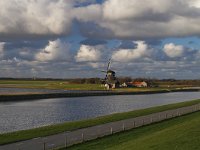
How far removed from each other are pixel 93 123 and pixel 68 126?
4.55 metres

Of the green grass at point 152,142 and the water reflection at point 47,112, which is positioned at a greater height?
the green grass at point 152,142

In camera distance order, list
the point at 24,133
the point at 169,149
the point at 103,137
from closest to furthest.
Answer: the point at 169,149 < the point at 103,137 < the point at 24,133

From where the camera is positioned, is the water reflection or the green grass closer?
the green grass

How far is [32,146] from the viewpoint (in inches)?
1183

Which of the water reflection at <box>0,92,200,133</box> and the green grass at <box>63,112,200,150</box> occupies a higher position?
the green grass at <box>63,112,200,150</box>

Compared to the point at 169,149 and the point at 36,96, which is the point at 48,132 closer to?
the point at 169,149

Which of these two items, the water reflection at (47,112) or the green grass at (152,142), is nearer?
the green grass at (152,142)

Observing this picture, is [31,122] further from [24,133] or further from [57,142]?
[57,142]

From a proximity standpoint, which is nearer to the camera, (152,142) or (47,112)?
(152,142)

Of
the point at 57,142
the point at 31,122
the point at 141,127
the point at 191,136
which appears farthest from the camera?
the point at 31,122

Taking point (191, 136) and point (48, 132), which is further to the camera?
point (48, 132)

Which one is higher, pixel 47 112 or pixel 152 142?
pixel 152 142

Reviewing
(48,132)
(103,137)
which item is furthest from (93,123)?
(103,137)

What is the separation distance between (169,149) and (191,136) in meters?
5.08
